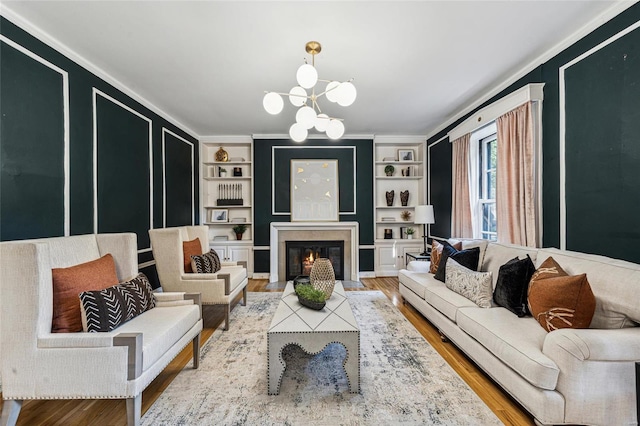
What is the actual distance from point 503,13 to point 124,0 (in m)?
2.65

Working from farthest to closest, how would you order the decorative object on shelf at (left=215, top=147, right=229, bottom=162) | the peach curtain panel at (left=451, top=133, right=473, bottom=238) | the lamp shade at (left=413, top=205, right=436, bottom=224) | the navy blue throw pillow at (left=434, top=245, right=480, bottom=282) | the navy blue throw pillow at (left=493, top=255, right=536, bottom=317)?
1. the decorative object on shelf at (left=215, top=147, right=229, bottom=162)
2. the lamp shade at (left=413, top=205, right=436, bottom=224)
3. the peach curtain panel at (left=451, top=133, right=473, bottom=238)
4. the navy blue throw pillow at (left=434, top=245, right=480, bottom=282)
5. the navy blue throw pillow at (left=493, top=255, right=536, bottom=317)

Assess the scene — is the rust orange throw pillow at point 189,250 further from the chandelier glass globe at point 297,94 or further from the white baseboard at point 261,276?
the chandelier glass globe at point 297,94

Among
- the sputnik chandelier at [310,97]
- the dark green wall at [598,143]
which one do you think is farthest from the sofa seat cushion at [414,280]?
the sputnik chandelier at [310,97]

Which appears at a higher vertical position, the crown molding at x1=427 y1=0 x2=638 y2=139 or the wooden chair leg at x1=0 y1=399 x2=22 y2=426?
the crown molding at x1=427 y1=0 x2=638 y2=139

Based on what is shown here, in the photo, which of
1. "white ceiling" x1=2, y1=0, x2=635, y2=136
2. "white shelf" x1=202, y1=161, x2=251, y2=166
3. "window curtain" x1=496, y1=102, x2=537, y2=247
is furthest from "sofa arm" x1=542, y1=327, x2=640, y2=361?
"white shelf" x1=202, y1=161, x2=251, y2=166

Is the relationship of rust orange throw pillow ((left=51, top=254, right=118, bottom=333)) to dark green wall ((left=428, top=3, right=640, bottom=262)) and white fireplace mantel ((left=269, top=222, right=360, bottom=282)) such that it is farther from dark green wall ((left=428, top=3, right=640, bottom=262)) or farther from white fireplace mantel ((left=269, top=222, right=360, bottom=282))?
dark green wall ((left=428, top=3, right=640, bottom=262))

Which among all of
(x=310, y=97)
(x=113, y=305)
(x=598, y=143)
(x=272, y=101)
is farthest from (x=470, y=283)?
(x=113, y=305)

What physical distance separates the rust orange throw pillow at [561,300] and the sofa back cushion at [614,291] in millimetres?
88

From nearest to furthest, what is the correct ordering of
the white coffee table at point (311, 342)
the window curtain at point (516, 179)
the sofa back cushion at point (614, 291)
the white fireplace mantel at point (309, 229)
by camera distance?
the sofa back cushion at point (614, 291), the white coffee table at point (311, 342), the window curtain at point (516, 179), the white fireplace mantel at point (309, 229)

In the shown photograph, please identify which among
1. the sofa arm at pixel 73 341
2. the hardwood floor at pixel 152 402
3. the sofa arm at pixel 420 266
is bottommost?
the hardwood floor at pixel 152 402

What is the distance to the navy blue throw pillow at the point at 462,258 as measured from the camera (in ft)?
9.80

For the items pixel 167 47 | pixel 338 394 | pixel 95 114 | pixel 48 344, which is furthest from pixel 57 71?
pixel 338 394

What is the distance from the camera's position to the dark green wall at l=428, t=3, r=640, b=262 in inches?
78.5

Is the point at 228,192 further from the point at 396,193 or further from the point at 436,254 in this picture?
the point at 436,254
